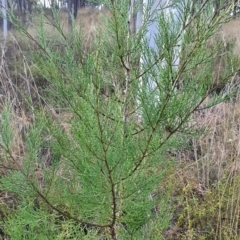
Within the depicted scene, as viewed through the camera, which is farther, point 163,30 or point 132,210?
point 132,210

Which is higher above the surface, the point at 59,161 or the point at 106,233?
the point at 59,161

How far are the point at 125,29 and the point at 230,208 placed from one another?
1260mm

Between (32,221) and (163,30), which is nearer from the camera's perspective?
(163,30)

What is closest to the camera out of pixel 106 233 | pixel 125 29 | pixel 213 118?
pixel 125 29

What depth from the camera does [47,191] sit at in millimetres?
949

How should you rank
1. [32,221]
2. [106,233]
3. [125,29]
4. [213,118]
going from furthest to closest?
1. [213,118]
2. [106,233]
3. [32,221]
4. [125,29]

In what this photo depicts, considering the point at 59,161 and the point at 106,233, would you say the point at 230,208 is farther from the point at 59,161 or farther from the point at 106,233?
the point at 59,161

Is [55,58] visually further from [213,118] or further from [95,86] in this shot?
[213,118]

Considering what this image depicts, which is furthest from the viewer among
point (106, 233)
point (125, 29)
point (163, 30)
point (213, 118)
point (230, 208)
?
point (213, 118)

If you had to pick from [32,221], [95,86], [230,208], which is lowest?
[230,208]

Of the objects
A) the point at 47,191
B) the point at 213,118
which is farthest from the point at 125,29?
the point at 213,118

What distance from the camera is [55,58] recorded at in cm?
98

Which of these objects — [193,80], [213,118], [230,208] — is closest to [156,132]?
[193,80]

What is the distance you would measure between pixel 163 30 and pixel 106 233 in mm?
635
